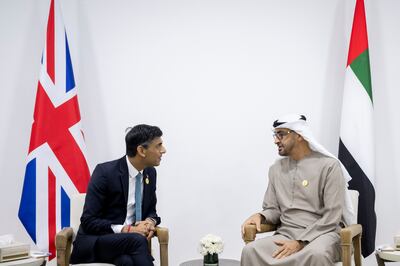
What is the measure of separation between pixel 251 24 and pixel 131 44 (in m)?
1.14

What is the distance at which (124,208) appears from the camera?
12.4 feet

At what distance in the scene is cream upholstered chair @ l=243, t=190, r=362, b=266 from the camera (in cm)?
342

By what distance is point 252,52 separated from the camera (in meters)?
4.97

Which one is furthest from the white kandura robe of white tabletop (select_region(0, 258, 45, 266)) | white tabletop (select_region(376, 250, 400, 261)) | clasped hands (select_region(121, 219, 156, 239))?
white tabletop (select_region(0, 258, 45, 266))

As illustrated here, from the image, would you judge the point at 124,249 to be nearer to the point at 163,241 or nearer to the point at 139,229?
the point at 139,229

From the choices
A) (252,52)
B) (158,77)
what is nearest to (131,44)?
(158,77)

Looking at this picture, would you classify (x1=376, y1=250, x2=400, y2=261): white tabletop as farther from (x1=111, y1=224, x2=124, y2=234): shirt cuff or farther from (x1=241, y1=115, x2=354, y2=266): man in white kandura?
(x1=111, y1=224, x2=124, y2=234): shirt cuff

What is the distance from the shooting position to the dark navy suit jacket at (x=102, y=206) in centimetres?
360

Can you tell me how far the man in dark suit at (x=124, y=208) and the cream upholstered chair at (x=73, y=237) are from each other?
0.06m

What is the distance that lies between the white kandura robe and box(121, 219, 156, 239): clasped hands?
66 cm

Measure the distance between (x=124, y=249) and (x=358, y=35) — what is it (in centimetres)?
274

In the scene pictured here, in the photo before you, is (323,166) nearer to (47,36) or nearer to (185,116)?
(185,116)

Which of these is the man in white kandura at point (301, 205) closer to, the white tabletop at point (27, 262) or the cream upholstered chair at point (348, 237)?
the cream upholstered chair at point (348, 237)

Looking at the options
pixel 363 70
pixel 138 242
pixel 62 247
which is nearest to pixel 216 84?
pixel 363 70
